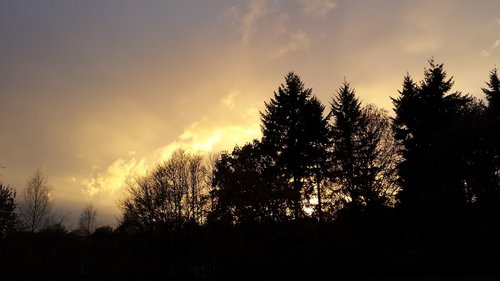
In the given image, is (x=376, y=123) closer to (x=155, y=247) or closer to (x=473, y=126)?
(x=473, y=126)

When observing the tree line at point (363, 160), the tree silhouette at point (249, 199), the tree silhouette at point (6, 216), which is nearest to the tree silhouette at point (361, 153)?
the tree line at point (363, 160)

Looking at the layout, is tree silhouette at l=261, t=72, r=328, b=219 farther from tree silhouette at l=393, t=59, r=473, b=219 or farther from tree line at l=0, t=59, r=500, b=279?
tree silhouette at l=393, t=59, r=473, b=219

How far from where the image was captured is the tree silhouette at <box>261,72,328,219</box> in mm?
42031

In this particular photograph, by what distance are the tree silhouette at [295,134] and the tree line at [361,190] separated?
0.11m

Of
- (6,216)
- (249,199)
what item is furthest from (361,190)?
(6,216)

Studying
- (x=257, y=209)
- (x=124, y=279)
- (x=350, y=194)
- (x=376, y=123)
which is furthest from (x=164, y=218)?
(x=376, y=123)

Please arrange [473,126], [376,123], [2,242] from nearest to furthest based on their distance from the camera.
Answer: [473,126] → [2,242] → [376,123]

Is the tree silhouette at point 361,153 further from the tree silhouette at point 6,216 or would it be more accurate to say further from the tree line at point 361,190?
the tree silhouette at point 6,216

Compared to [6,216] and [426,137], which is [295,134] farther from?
[6,216]

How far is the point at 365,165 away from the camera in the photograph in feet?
132

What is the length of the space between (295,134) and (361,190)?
8835mm

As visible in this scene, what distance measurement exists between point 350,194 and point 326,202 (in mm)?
2476

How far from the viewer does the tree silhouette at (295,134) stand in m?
42.0

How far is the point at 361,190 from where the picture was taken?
39.2m
